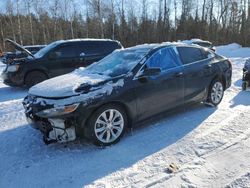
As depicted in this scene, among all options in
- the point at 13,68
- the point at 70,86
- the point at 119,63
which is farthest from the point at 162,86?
the point at 13,68

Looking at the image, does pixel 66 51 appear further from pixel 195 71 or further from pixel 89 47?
pixel 195 71

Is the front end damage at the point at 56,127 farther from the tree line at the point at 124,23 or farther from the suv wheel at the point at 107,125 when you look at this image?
the tree line at the point at 124,23

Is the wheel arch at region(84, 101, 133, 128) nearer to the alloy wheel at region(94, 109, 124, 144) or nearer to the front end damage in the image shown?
the alloy wheel at region(94, 109, 124, 144)

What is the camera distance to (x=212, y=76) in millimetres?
6355

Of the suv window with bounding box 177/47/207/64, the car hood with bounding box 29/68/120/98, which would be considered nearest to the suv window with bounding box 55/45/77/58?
the car hood with bounding box 29/68/120/98

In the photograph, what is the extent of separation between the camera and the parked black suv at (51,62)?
362 inches

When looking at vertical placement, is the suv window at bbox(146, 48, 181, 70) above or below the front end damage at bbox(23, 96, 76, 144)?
above

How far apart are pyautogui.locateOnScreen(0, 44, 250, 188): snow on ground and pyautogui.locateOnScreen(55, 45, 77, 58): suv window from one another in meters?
4.25

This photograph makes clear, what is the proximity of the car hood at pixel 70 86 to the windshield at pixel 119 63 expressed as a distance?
28 cm

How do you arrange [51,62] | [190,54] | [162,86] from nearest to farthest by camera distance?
[162,86] < [190,54] < [51,62]

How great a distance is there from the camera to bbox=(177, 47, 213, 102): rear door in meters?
5.77

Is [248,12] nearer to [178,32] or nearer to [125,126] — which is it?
[178,32]

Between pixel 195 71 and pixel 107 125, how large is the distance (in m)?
2.49

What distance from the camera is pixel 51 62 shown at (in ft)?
31.1
